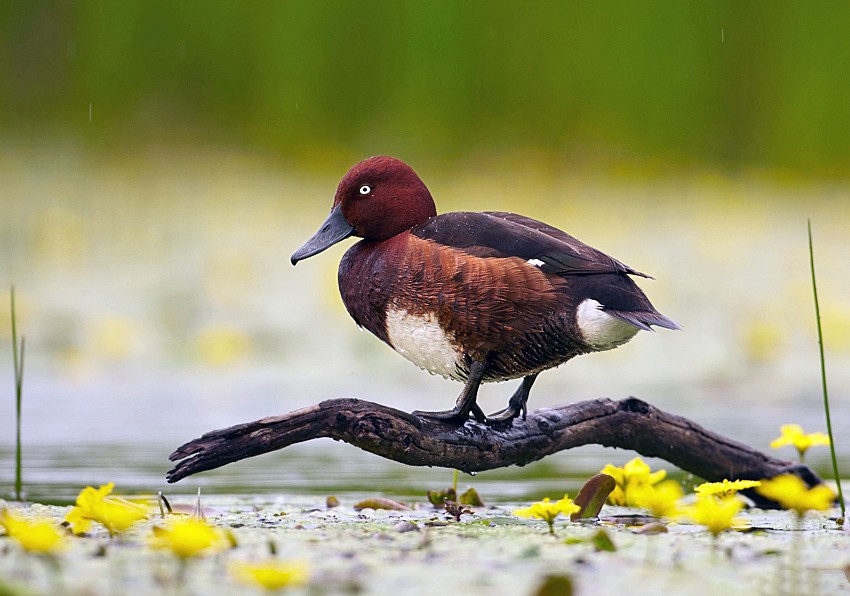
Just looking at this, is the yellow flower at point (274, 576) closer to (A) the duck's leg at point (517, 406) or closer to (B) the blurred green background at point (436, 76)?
(A) the duck's leg at point (517, 406)

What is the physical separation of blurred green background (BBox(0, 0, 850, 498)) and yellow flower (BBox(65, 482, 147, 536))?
339 centimetres

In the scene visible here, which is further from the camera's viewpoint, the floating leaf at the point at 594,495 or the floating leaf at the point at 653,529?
the floating leaf at the point at 594,495

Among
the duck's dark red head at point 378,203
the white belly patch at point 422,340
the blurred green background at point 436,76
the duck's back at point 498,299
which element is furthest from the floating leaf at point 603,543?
the blurred green background at point 436,76

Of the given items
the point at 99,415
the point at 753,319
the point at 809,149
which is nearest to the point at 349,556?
the point at 99,415

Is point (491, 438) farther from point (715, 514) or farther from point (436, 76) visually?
point (436, 76)

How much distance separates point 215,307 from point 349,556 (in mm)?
5122

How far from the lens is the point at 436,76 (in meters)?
9.88

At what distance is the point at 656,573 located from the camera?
2545mm

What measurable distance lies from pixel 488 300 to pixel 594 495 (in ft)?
2.00

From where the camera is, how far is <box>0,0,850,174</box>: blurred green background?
9.54 m

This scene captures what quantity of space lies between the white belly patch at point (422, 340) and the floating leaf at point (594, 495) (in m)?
0.52

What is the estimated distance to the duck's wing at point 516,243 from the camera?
3.66 m

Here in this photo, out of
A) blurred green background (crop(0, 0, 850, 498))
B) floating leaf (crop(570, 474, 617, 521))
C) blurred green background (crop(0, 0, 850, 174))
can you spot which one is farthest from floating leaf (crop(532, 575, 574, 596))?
blurred green background (crop(0, 0, 850, 174))

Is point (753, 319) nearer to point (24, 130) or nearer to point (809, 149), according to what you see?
point (809, 149)
